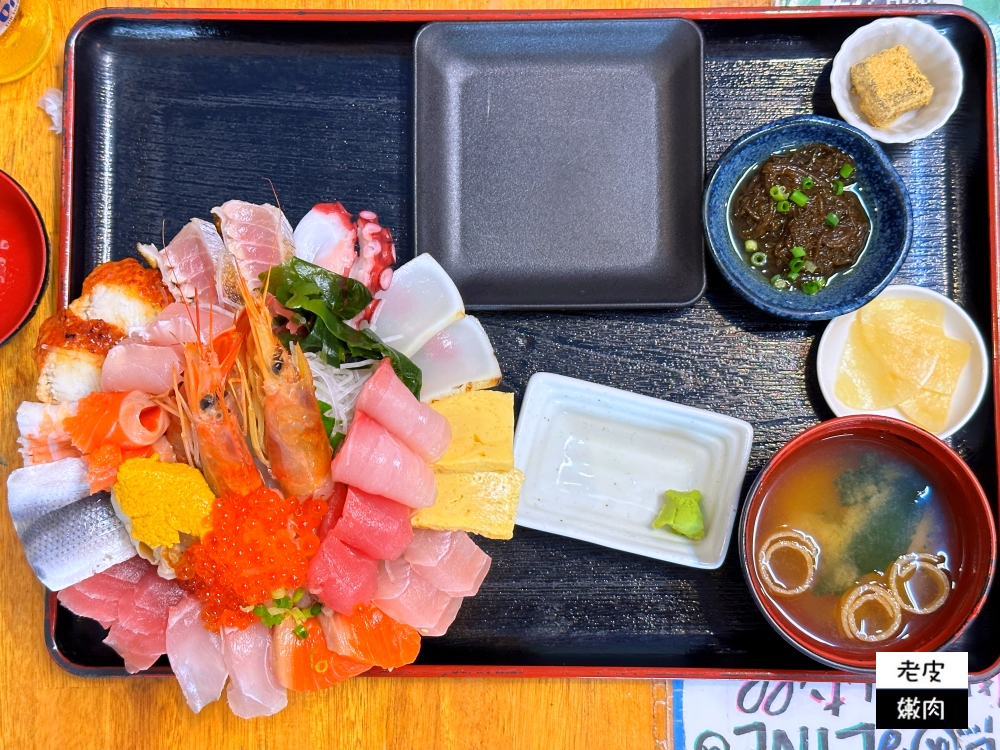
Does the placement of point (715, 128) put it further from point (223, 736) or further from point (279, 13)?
point (223, 736)

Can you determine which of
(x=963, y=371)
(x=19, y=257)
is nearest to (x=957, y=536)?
(x=963, y=371)

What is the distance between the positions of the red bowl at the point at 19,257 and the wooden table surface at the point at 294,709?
0.31 ft

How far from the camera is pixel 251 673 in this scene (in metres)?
1.97

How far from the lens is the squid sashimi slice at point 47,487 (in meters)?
1.95

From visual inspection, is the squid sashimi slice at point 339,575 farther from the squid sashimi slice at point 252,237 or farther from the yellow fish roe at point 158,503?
the squid sashimi slice at point 252,237

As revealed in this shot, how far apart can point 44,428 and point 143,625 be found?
2.05ft

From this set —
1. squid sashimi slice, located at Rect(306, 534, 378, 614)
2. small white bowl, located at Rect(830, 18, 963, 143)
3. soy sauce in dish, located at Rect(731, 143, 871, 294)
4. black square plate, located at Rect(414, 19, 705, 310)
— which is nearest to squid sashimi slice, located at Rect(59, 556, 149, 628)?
squid sashimi slice, located at Rect(306, 534, 378, 614)

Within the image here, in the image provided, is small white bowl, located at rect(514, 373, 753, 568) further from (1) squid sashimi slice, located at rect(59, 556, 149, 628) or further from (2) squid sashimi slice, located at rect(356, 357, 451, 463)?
(1) squid sashimi slice, located at rect(59, 556, 149, 628)

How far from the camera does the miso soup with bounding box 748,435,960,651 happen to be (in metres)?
2.01

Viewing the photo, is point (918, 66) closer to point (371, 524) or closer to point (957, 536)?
point (957, 536)

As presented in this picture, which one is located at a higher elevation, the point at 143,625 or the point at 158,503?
the point at 158,503

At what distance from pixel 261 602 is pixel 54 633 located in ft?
2.47

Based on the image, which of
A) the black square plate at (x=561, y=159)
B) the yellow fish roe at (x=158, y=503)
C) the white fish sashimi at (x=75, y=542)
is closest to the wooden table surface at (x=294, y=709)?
the white fish sashimi at (x=75, y=542)

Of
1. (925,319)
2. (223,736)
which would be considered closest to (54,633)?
(223,736)
